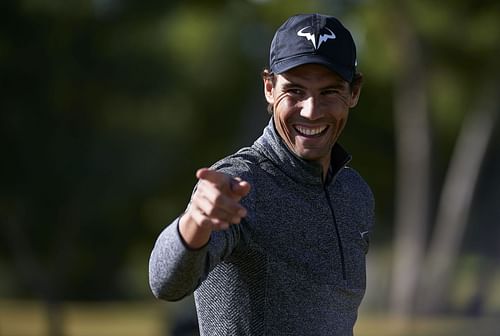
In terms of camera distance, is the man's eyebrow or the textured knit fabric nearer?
the textured knit fabric

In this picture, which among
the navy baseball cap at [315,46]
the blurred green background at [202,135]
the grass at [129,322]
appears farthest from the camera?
the blurred green background at [202,135]

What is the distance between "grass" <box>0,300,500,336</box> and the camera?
1916 cm

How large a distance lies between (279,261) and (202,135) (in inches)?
949

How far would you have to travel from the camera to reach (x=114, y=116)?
21.4 m

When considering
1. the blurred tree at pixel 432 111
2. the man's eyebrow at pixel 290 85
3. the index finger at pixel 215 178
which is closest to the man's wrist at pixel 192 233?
the index finger at pixel 215 178

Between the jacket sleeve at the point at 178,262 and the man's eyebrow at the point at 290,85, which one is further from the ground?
the man's eyebrow at the point at 290,85

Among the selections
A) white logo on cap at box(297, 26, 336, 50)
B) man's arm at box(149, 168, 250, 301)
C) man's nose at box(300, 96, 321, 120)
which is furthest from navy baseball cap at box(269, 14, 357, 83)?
man's arm at box(149, 168, 250, 301)

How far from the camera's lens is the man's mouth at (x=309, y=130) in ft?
10.4

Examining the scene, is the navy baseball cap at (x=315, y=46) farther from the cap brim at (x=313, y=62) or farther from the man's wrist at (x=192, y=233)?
the man's wrist at (x=192, y=233)

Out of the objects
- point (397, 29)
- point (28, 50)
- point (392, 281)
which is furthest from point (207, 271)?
point (392, 281)

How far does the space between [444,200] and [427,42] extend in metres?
3.37

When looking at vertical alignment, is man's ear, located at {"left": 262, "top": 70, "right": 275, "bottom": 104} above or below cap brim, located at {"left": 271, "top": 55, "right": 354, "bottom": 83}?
above

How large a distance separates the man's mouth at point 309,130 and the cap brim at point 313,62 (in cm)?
15

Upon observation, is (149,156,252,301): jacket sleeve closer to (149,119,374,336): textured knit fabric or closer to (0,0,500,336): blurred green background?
(149,119,374,336): textured knit fabric
